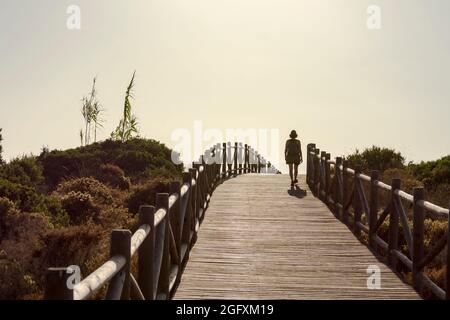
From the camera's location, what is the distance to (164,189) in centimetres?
2383

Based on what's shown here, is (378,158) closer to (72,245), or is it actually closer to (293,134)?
(293,134)

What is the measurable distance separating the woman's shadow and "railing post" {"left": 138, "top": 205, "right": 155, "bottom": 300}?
1324cm

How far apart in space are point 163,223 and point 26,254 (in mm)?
9045

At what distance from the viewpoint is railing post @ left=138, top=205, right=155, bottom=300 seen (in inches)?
266

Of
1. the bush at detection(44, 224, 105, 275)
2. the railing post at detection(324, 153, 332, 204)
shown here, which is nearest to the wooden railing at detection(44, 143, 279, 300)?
the bush at detection(44, 224, 105, 275)

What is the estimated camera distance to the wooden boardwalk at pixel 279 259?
356 inches

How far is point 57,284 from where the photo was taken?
147 inches

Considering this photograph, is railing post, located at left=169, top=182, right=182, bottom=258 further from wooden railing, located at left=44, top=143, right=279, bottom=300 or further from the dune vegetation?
the dune vegetation

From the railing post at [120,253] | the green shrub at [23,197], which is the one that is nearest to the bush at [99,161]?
the green shrub at [23,197]
